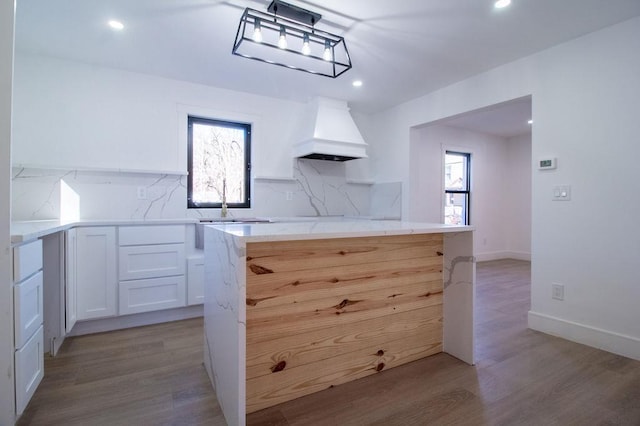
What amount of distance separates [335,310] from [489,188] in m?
5.13

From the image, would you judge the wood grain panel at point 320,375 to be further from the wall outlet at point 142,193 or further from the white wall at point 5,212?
the wall outlet at point 142,193

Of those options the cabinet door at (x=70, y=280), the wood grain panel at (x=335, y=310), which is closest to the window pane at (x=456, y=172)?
the wood grain panel at (x=335, y=310)

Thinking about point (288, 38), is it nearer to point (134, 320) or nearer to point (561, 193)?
point (561, 193)

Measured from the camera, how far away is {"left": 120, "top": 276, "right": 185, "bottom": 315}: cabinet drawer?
2615 millimetres

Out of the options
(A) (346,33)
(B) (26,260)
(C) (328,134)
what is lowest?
(B) (26,260)

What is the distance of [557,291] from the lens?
101 inches

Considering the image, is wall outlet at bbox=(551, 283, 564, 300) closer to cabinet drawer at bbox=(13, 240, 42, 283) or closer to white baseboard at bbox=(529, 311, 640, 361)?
white baseboard at bbox=(529, 311, 640, 361)

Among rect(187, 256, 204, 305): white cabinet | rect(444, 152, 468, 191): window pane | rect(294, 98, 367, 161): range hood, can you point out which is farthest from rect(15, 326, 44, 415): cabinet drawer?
rect(444, 152, 468, 191): window pane

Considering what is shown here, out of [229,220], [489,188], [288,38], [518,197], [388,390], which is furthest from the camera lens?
[518,197]

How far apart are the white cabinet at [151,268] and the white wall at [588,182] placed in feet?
10.2

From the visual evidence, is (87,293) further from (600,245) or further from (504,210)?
(504,210)

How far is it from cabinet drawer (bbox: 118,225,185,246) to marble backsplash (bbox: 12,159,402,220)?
1.68 feet

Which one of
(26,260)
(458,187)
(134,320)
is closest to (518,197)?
(458,187)

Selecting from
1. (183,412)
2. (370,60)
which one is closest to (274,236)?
(183,412)
